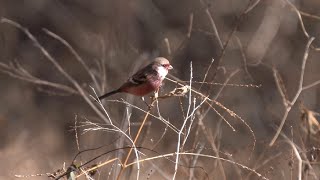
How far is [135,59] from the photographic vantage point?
859 cm

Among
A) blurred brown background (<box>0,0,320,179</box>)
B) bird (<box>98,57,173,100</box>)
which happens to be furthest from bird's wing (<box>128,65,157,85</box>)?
blurred brown background (<box>0,0,320,179</box>)

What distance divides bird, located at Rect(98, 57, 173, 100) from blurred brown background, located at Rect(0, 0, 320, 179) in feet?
11.9

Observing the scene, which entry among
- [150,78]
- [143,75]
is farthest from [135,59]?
[150,78]

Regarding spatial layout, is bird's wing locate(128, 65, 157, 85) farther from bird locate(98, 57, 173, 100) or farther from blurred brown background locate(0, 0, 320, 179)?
blurred brown background locate(0, 0, 320, 179)

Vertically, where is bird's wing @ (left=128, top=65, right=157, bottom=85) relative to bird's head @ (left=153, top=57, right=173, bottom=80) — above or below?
below

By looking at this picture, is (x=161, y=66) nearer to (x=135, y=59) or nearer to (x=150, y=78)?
(x=150, y=78)

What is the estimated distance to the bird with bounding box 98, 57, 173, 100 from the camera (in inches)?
165

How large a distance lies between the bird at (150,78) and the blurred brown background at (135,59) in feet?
11.9

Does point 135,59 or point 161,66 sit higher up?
point 161,66

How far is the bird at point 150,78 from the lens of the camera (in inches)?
165

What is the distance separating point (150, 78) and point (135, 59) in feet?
14.3

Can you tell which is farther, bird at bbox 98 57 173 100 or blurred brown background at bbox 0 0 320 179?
blurred brown background at bbox 0 0 320 179

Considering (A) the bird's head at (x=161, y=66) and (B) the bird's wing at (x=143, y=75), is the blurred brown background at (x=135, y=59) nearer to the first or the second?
(B) the bird's wing at (x=143, y=75)

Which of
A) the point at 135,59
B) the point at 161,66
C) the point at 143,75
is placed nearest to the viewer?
the point at 161,66
